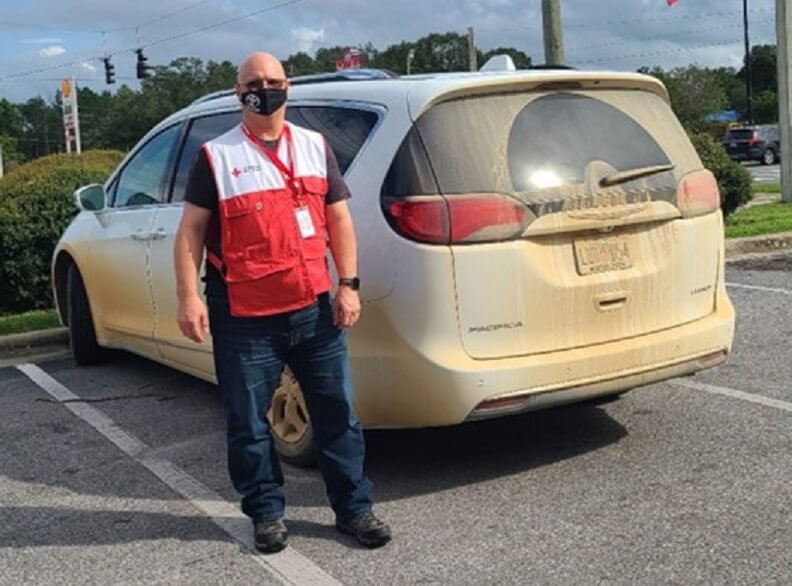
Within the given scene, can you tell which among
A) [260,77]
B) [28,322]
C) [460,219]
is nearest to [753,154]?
[28,322]

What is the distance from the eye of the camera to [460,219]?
4352 mm

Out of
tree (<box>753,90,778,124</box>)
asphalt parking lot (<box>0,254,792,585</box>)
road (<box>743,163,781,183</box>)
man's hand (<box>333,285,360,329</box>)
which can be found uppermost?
tree (<box>753,90,778,124</box>)

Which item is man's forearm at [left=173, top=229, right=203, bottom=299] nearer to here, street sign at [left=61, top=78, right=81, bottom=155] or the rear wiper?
the rear wiper

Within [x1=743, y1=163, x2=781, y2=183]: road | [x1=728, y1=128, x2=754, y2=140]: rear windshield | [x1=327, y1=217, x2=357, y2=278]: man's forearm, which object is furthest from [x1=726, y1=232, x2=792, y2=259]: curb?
[x1=728, y1=128, x2=754, y2=140]: rear windshield

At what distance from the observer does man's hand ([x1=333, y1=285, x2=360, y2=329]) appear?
4.06 meters

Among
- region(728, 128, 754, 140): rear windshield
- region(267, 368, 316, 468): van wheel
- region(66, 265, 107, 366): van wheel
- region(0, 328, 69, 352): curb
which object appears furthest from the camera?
region(728, 128, 754, 140): rear windshield

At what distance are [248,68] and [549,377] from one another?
5.51 feet

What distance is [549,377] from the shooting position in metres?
4.47

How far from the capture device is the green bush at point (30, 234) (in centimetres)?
941

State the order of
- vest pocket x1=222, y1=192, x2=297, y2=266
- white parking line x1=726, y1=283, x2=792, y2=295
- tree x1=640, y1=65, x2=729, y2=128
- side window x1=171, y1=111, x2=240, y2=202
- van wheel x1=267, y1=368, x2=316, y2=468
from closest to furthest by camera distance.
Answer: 1. vest pocket x1=222, y1=192, x2=297, y2=266
2. van wheel x1=267, y1=368, x2=316, y2=468
3. side window x1=171, y1=111, x2=240, y2=202
4. white parking line x1=726, y1=283, x2=792, y2=295
5. tree x1=640, y1=65, x2=729, y2=128

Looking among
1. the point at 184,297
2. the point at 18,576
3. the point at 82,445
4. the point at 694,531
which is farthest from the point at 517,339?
the point at 82,445

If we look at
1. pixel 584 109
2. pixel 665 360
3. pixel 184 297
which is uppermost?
pixel 584 109

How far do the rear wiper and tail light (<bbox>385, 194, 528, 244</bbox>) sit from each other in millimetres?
437

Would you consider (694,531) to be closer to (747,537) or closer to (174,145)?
(747,537)
